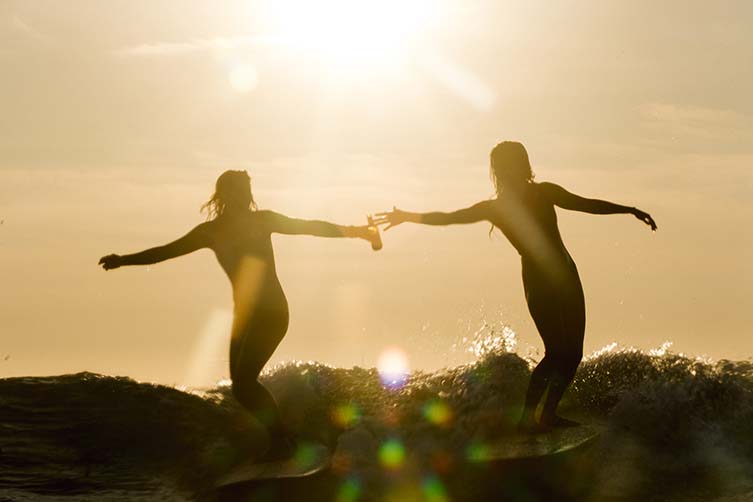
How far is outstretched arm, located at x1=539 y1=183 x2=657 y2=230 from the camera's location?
14.4 meters

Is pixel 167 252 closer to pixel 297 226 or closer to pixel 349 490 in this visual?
pixel 297 226

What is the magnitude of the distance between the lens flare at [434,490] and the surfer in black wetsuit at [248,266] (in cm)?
174

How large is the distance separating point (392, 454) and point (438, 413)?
3.03 feet

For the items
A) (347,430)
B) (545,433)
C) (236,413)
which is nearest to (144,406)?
(236,413)

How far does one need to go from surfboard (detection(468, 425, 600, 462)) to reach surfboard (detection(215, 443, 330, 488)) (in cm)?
185

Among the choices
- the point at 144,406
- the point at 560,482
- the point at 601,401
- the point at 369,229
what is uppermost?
the point at 369,229

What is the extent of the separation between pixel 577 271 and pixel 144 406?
277 inches

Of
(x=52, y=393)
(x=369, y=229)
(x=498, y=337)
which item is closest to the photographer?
(x=369, y=229)

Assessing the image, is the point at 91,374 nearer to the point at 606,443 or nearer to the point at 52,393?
the point at 52,393

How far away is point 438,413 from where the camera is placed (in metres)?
15.7

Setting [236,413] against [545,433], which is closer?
[545,433]

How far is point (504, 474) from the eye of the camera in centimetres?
1383

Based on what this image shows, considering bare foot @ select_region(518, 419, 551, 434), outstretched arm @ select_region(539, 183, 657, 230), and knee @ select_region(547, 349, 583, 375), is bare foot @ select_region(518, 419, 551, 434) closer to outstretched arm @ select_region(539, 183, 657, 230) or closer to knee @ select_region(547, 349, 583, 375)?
knee @ select_region(547, 349, 583, 375)

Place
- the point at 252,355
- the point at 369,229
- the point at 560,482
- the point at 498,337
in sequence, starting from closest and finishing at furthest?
the point at 560,482 < the point at 252,355 < the point at 369,229 < the point at 498,337
